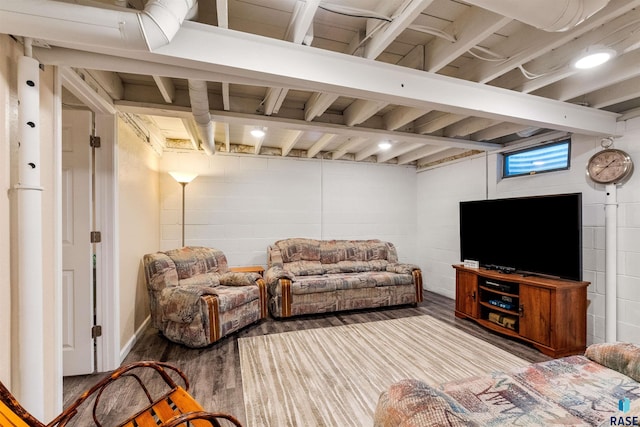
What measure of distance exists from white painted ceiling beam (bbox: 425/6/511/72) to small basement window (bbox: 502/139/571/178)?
244cm

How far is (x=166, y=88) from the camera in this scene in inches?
91.9

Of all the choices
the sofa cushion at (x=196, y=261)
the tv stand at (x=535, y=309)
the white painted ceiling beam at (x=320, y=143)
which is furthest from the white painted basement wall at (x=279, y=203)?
the tv stand at (x=535, y=309)

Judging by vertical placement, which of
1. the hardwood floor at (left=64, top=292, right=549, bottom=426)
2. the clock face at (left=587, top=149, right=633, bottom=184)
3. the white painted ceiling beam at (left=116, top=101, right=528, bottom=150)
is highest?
the white painted ceiling beam at (left=116, top=101, right=528, bottom=150)

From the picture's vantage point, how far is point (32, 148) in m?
1.37

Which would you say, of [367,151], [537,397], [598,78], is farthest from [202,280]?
→ [598,78]

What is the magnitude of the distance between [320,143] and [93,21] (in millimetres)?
3048

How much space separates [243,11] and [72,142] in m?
1.85

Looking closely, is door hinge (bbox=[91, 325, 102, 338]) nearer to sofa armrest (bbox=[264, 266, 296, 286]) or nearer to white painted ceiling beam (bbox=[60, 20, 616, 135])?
sofa armrest (bbox=[264, 266, 296, 286])

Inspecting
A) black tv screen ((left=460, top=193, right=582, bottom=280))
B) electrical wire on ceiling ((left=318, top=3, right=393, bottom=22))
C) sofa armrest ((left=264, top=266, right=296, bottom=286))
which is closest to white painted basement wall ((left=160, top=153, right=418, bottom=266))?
sofa armrest ((left=264, top=266, right=296, bottom=286))

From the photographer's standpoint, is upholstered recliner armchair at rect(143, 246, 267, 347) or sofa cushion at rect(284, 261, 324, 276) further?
sofa cushion at rect(284, 261, 324, 276)

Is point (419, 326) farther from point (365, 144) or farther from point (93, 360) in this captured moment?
point (93, 360)

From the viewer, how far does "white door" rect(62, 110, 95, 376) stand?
2.30 metres

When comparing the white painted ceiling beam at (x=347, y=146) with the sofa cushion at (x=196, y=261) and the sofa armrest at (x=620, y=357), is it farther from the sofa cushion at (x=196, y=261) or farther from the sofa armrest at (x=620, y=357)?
the sofa armrest at (x=620, y=357)

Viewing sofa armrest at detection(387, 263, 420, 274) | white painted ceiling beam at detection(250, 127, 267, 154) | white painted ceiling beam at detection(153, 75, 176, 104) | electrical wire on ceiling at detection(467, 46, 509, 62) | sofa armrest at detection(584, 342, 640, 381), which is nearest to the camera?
sofa armrest at detection(584, 342, 640, 381)
